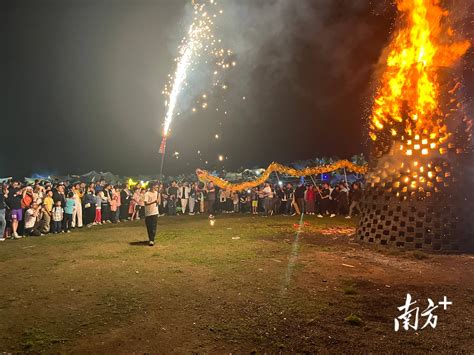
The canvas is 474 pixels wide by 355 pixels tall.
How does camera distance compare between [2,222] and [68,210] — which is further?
[68,210]

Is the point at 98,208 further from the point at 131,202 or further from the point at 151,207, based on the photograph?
the point at 151,207

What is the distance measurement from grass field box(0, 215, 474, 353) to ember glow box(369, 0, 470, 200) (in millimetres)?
2733

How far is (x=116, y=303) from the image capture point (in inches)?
250

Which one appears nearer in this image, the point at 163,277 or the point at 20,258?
the point at 163,277

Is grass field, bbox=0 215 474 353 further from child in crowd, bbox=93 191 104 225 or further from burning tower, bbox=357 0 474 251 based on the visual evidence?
child in crowd, bbox=93 191 104 225

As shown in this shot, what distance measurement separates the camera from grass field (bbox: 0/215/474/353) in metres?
4.81

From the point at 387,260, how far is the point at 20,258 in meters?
9.56

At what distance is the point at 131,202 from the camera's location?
66.3 ft

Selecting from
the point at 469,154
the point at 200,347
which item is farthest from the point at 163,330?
the point at 469,154

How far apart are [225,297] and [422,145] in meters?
7.67

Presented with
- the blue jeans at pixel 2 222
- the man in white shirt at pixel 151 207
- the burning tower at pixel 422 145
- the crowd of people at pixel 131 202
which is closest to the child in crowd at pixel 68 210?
the crowd of people at pixel 131 202

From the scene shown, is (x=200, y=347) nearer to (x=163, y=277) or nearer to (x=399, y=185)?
(x=163, y=277)

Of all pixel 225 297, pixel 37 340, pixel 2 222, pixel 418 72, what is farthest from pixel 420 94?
pixel 2 222

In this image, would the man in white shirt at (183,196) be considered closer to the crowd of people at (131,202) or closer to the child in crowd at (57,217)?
the crowd of people at (131,202)
